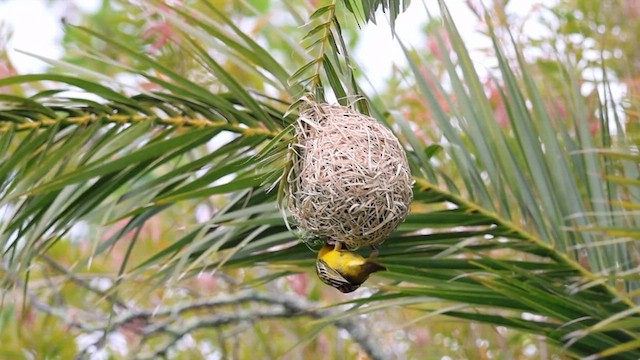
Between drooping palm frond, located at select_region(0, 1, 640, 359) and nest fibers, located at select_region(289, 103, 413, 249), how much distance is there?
0.99 feet

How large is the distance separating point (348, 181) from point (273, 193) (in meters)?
0.54

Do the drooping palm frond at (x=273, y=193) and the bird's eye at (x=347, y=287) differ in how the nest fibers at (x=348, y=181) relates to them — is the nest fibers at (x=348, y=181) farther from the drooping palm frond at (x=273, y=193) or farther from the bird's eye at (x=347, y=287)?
the drooping palm frond at (x=273, y=193)

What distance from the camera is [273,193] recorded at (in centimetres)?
172

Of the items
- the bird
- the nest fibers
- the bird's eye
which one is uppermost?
the nest fibers

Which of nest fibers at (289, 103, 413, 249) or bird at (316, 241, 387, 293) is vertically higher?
nest fibers at (289, 103, 413, 249)

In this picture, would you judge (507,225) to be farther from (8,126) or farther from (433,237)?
(8,126)

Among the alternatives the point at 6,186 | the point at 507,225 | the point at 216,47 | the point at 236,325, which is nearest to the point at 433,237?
the point at 507,225

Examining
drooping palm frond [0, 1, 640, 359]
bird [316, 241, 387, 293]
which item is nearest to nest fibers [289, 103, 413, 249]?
bird [316, 241, 387, 293]

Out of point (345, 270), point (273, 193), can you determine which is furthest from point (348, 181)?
point (273, 193)

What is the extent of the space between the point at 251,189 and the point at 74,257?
2.02m

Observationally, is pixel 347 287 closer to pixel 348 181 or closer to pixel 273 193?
pixel 348 181

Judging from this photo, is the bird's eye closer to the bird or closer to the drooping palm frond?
the bird

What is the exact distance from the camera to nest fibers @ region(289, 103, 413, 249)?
3.90 feet

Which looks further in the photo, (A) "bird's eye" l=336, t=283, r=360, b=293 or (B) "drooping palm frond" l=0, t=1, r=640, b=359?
(B) "drooping palm frond" l=0, t=1, r=640, b=359
